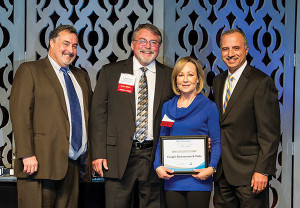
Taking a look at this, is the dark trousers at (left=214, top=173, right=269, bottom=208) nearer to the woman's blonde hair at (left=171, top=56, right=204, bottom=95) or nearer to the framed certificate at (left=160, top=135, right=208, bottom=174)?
the framed certificate at (left=160, top=135, right=208, bottom=174)

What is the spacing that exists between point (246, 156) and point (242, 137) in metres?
0.14

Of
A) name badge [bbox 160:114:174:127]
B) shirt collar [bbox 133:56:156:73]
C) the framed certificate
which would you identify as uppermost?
shirt collar [bbox 133:56:156:73]

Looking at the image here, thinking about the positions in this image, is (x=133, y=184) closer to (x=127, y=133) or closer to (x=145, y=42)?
(x=127, y=133)

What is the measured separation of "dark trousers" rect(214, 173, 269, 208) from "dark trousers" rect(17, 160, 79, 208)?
3.63 feet

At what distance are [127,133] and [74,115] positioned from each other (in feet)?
1.39

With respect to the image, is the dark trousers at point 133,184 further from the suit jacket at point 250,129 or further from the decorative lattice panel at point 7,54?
the decorative lattice panel at point 7,54

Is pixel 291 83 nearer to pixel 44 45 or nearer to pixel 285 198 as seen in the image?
pixel 285 198

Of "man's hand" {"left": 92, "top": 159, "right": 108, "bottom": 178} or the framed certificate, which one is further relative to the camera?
"man's hand" {"left": 92, "top": 159, "right": 108, "bottom": 178}

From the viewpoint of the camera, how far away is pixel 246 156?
2.92m

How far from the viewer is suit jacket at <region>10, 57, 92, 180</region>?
287cm

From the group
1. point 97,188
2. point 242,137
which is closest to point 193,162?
point 242,137

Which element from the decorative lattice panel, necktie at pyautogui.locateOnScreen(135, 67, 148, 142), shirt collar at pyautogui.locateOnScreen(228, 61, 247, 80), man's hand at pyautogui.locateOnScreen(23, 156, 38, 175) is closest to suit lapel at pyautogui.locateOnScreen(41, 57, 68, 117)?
man's hand at pyautogui.locateOnScreen(23, 156, 38, 175)

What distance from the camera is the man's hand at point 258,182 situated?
112 inches

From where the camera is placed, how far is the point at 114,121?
3076 millimetres
